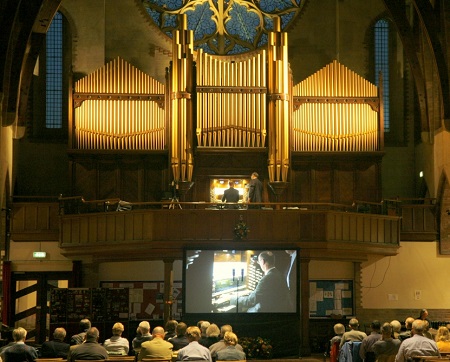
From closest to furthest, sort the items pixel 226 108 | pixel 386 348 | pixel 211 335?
pixel 386 348 → pixel 211 335 → pixel 226 108

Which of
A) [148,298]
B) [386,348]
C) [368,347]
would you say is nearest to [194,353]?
[386,348]

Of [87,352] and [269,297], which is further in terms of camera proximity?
[269,297]

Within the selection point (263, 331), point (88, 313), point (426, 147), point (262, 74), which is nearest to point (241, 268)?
point (263, 331)

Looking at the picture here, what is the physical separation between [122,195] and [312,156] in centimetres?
483

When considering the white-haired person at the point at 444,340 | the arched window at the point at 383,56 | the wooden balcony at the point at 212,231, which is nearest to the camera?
the white-haired person at the point at 444,340

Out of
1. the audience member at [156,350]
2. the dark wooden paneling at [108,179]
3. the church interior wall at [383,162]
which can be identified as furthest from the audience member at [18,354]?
the dark wooden paneling at [108,179]

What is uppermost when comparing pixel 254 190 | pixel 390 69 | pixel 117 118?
pixel 390 69

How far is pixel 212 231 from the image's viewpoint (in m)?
22.9

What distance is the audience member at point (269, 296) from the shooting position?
74.0 feet

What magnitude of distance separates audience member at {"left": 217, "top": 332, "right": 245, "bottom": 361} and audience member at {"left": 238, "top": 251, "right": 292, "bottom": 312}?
736cm

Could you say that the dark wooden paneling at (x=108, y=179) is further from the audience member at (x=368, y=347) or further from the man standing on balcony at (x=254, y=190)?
the audience member at (x=368, y=347)

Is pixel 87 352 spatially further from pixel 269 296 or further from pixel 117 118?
pixel 117 118

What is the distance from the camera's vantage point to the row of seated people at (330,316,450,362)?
48.2ft

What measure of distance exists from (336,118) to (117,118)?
5.41 meters
